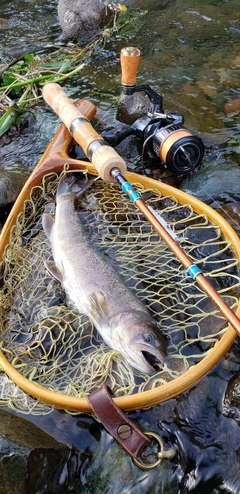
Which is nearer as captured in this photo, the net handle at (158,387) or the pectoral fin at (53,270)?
the net handle at (158,387)

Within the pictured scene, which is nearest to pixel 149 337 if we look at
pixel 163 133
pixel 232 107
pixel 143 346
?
pixel 143 346

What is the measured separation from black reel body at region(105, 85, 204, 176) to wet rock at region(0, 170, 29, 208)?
1269mm

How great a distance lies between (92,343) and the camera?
3.35 metres

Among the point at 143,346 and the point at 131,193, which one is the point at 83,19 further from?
the point at 143,346

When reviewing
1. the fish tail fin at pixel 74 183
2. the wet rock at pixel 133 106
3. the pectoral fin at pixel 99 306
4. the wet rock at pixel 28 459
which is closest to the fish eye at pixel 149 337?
the pectoral fin at pixel 99 306

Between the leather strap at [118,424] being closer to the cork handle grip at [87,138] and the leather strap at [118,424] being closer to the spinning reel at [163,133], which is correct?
the cork handle grip at [87,138]

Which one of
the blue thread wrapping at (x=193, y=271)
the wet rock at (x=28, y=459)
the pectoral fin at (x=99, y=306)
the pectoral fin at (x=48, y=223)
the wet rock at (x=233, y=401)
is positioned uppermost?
the blue thread wrapping at (x=193, y=271)

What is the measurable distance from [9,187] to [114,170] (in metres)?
1.89

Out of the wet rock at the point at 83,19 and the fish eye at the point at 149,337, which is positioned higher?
the wet rock at the point at 83,19

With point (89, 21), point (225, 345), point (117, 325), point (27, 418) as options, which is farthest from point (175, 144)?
point (89, 21)

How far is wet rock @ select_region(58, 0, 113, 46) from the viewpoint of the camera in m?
8.44

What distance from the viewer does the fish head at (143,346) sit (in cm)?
284

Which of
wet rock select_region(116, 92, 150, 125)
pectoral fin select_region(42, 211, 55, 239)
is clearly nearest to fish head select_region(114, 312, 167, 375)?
pectoral fin select_region(42, 211, 55, 239)

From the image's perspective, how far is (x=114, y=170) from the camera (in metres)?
3.25
